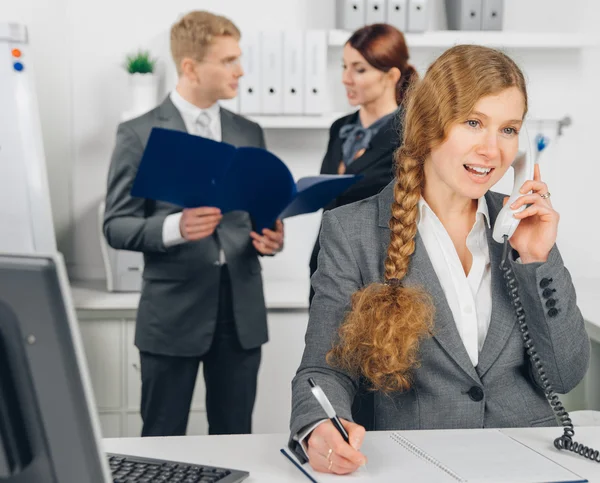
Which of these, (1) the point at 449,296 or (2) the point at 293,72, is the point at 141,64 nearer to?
(2) the point at 293,72

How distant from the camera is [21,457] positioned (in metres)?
0.73

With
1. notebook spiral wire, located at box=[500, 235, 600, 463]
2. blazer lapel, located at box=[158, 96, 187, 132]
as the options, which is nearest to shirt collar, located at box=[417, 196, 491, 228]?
notebook spiral wire, located at box=[500, 235, 600, 463]

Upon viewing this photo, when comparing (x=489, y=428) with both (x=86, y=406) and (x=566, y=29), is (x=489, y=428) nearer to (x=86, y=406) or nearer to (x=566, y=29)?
(x=86, y=406)

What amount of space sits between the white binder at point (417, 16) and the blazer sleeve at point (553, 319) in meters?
2.12

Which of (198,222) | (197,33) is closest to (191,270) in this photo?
(198,222)

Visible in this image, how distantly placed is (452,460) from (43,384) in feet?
2.35

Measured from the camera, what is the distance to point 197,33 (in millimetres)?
2619

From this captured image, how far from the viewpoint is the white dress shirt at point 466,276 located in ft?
5.00

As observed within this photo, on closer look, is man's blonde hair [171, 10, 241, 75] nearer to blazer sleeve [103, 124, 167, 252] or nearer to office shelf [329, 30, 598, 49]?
blazer sleeve [103, 124, 167, 252]

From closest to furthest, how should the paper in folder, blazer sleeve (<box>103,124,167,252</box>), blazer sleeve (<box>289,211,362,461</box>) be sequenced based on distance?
blazer sleeve (<box>289,211,362,461</box>) < the paper in folder < blazer sleeve (<box>103,124,167,252</box>)

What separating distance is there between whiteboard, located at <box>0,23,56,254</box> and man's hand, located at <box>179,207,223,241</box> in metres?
0.56

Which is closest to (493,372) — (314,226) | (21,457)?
(21,457)

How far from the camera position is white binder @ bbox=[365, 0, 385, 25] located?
3.40 meters

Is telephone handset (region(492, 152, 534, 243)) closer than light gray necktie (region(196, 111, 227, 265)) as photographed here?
Yes
